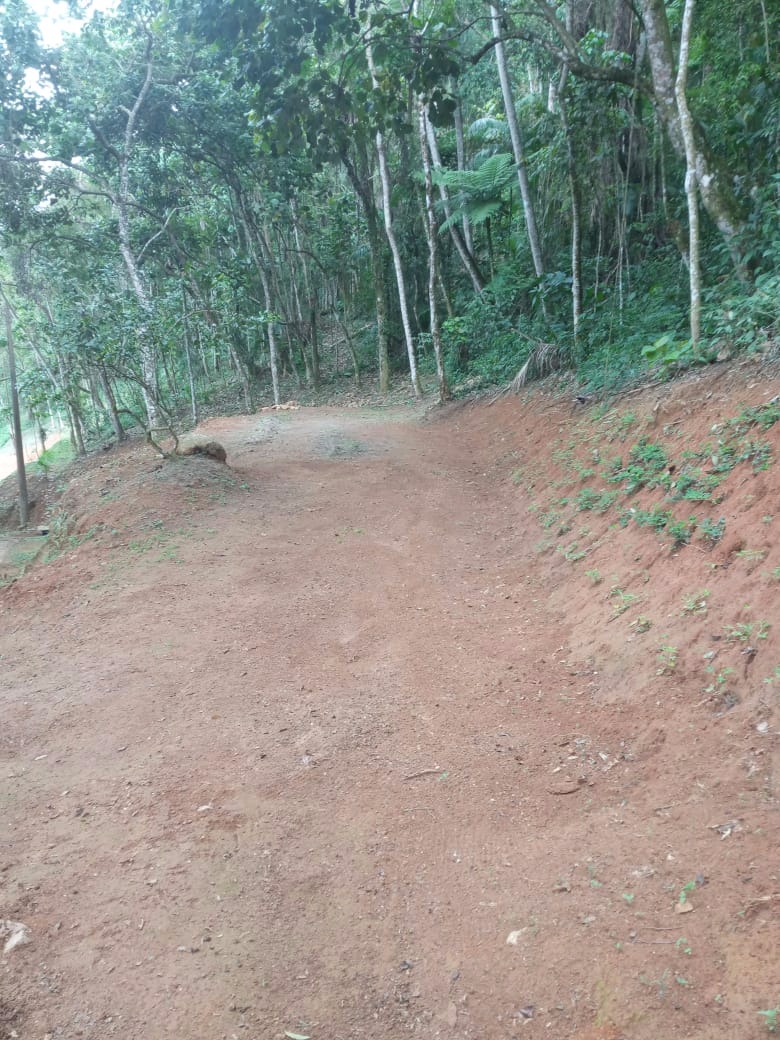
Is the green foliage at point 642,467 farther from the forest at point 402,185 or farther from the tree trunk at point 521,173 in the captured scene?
the tree trunk at point 521,173

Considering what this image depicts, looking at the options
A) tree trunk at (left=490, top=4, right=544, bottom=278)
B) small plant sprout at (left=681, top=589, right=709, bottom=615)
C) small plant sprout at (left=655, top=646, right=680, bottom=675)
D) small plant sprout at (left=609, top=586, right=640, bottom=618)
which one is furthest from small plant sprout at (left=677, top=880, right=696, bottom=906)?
tree trunk at (left=490, top=4, right=544, bottom=278)

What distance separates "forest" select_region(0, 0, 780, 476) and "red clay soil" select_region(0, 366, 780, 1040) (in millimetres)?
3068

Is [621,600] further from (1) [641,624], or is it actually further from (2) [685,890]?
(2) [685,890]

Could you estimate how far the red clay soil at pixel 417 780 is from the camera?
2484mm

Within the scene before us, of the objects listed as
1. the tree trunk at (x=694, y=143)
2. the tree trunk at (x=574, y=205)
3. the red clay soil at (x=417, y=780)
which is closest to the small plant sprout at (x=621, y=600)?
Result: the red clay soil at (x=417, y=780)

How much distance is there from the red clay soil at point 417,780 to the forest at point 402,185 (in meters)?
3.07

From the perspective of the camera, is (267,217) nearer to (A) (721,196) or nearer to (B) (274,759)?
(A) (721,196)

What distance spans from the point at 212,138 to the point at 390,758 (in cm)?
1739

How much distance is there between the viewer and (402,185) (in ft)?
58.4

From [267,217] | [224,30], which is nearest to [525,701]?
[224,30]

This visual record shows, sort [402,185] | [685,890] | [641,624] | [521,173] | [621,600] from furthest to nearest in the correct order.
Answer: [402,185], [521,173], [621,600], [641,624], [685,890]

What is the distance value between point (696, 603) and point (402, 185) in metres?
16.7

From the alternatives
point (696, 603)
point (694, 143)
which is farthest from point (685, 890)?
point (694, 143)

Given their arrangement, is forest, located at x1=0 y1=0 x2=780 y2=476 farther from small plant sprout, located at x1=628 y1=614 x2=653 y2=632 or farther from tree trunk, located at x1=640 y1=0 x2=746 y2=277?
small plant sprout, located at x1=628 y1=614 x2=653 y2=632
